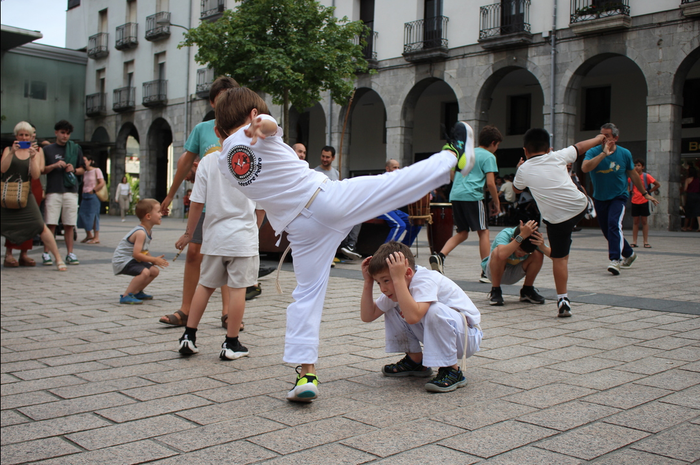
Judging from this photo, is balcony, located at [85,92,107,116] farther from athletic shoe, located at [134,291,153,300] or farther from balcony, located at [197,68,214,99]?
athletic shoe, located at [134,291,153,300]

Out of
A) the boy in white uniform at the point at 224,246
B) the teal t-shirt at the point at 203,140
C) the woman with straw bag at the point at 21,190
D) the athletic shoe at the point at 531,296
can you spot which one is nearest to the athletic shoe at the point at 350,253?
the woman with straw bag at the point at 21,190

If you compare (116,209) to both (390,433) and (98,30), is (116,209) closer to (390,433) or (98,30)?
(98,30)

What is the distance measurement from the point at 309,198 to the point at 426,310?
87 cm

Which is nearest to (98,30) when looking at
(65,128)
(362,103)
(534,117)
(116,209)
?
(116,209)

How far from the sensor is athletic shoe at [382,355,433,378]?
149 inches

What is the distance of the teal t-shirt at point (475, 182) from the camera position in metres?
8.46

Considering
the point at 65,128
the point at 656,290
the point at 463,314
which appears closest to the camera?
the point at 463,314

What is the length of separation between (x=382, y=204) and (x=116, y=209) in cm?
4141

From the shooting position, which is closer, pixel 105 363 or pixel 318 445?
pixel 318 445

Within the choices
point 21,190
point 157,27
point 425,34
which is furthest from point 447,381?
point 157,27

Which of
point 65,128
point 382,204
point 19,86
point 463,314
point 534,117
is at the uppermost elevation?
point 19,86

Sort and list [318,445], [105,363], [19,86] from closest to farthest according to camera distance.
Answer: [318,445], [105,363], [19,86]

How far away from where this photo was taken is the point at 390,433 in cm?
281

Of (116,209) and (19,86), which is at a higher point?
(19,86)
